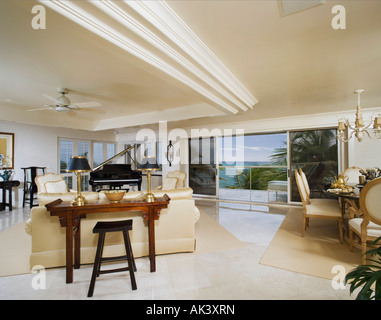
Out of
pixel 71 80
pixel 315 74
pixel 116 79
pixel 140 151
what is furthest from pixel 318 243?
pixel 140 151

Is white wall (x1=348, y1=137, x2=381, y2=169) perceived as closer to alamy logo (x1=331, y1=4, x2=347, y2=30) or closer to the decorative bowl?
alamy logo (x1=331, y1=4, x2=347, y2=30)

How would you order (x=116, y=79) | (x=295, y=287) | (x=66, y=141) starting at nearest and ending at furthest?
(x=295, y=287) < (x=116, y=79) < (x=66, y=141)

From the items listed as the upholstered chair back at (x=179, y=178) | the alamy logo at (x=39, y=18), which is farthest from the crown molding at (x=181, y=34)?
the upholstered chair back at (x=179, y=178)

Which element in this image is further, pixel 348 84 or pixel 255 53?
pixel 348 84

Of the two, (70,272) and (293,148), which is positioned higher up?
(293,148)

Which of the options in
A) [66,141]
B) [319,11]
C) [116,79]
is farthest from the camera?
[66,141]

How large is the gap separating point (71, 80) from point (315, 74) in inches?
136

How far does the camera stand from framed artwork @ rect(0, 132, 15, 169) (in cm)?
509

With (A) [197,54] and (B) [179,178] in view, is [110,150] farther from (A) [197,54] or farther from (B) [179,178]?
(A) [197,54]

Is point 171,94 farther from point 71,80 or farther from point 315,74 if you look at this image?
point 315,74

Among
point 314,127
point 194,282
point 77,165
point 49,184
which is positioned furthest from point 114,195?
point 314,127

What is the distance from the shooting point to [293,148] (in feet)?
18.1

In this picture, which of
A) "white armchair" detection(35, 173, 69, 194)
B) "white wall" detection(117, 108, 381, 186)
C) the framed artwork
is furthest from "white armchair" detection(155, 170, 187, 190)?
the framed artwork

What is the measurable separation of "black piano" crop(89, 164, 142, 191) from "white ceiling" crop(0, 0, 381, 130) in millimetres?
2292
